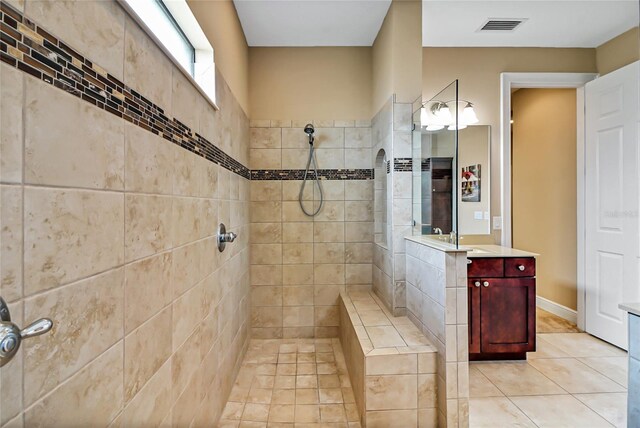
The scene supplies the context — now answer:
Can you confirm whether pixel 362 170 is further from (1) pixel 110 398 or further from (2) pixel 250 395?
(1) pixel 110 398

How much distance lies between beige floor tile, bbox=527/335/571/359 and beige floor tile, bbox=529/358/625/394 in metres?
0.07

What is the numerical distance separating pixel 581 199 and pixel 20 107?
13.3 feet

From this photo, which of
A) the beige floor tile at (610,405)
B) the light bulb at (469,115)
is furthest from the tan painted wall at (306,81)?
the beige floor tile at (610,405)

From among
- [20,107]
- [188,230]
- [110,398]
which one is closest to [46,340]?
[110,398]

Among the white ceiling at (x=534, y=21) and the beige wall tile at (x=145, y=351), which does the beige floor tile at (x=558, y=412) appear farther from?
the white ceiling at (x=534, y=21)

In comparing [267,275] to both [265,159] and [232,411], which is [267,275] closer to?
[265,159]

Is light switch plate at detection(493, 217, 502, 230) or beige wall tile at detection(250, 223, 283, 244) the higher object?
light switch plate at detection(493, 217, 502, 230)

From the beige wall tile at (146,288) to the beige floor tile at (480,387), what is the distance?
82.0 inches

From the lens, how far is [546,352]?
2.69 m

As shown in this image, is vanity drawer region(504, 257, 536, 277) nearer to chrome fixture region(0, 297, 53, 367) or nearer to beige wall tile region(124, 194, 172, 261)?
beige wall tile region(124, 194, 172, 261)

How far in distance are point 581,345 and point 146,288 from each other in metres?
3.56

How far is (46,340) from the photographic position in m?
0.62

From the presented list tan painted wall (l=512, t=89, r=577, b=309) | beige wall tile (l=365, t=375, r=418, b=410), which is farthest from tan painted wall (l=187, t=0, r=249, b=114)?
tan painted wall (l=512, t=89, r=577, b=309)

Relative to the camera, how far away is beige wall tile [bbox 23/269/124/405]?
0.59 meters
